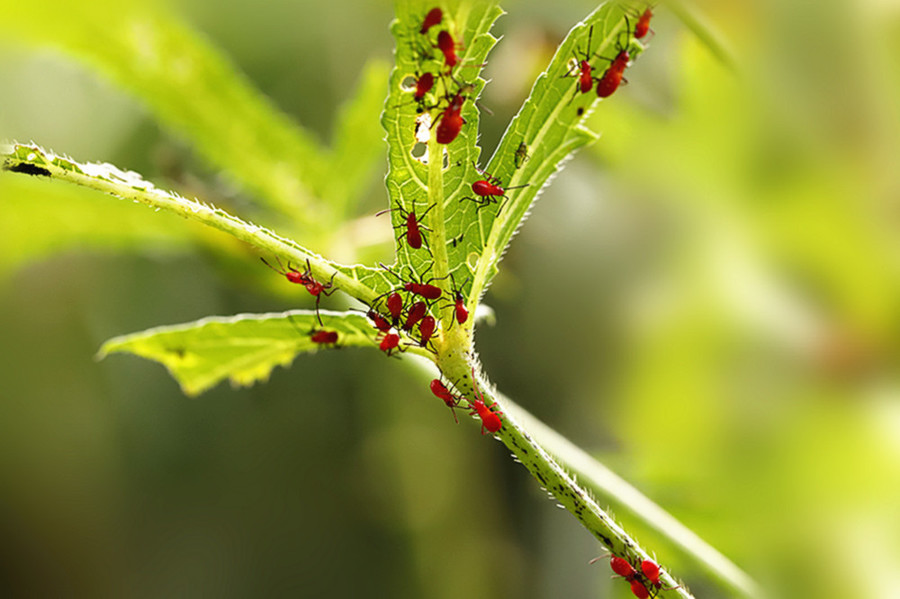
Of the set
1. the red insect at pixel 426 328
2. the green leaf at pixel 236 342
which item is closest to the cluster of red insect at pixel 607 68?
the red insect at pixel 426 328

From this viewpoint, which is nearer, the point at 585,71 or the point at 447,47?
the point at 447,47

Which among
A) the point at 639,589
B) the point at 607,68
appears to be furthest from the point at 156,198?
the point at 639,589

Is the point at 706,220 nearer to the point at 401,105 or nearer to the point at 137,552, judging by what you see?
the point at 401,105

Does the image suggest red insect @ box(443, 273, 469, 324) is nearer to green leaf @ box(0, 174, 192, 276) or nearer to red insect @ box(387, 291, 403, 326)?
red insect @ box(387, 291, 403, 326)

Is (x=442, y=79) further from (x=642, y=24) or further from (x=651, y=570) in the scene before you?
(x=651, y=570)

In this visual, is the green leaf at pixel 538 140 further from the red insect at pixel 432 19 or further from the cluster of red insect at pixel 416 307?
the red insect at pixel 432 19

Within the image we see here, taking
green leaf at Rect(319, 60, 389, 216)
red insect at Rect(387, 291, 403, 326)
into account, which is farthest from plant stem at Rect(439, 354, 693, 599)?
green leaf at Rect(319, 60, 389, 216)
